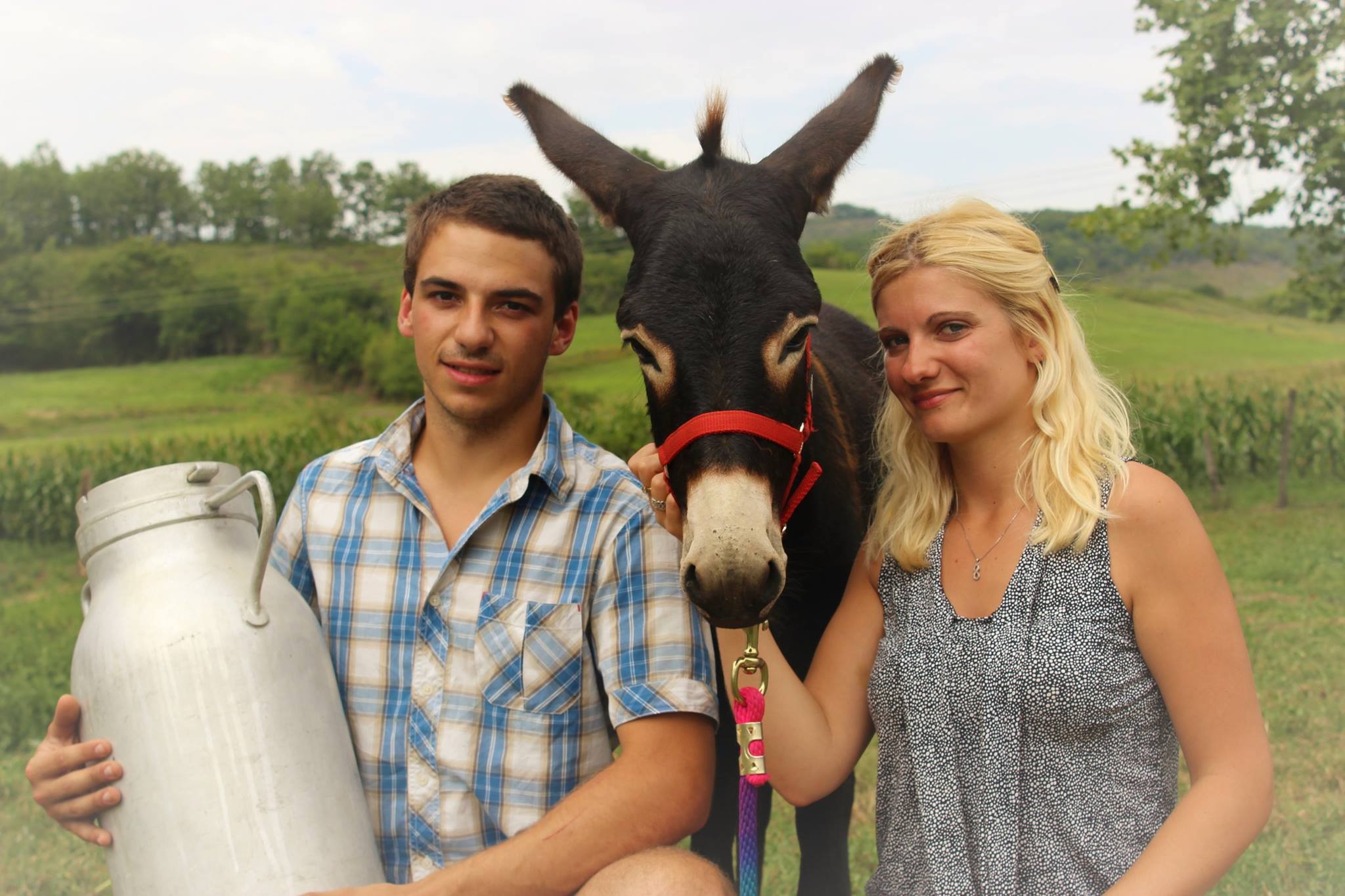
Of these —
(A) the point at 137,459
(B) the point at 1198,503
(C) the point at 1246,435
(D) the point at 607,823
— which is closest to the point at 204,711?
(D) the point at 607,823

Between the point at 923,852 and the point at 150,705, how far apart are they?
1.77 meters

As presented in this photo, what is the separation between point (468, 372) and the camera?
2.33 metres

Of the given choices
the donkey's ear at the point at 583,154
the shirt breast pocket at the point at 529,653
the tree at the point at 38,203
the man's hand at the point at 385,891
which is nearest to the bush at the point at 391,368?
the tree at the point at 38,203

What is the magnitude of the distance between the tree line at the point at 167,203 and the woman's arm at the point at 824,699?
1757 cm

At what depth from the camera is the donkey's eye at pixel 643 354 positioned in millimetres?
2102

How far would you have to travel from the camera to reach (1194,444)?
1383cm

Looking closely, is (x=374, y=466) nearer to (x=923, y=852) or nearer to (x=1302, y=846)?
(x=923, y=852)

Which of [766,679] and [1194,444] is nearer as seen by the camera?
[766,679]

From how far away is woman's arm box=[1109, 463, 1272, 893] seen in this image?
6.06 feet

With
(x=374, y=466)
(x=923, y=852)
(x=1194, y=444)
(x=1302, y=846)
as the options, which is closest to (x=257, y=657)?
(x=374, y=466)

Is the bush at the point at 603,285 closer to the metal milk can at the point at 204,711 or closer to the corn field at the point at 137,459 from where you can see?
the corn field at the point at 137,459

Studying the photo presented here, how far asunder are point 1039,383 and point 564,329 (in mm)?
1298

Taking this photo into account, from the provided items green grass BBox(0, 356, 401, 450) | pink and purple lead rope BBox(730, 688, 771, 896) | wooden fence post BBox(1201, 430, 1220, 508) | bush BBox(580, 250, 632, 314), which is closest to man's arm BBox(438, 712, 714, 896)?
pink and purple lead rope BBox(730, 688, 771, 896)

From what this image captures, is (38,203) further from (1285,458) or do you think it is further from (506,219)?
(1285,458)
